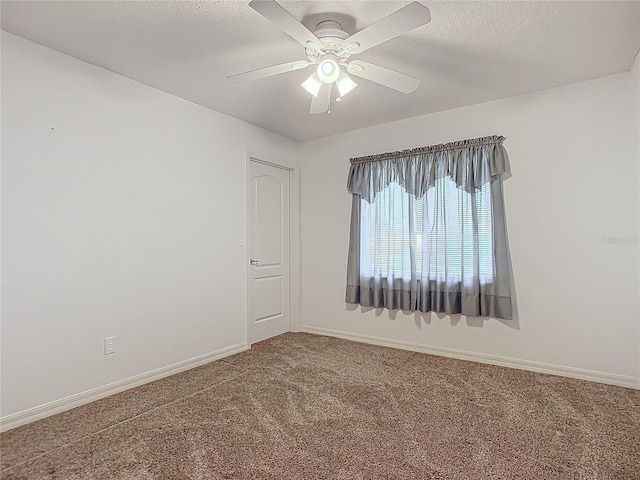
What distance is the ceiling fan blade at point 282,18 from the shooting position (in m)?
1.69

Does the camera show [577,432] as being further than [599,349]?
No

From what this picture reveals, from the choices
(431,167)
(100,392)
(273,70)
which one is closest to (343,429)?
(100,392)

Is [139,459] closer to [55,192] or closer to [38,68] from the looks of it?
[55,192]

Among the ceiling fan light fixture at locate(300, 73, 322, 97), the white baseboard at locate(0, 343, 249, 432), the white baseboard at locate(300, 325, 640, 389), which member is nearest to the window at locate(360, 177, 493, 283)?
the white baseboard at locate(300, 325, 640, 389)

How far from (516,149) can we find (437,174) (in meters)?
0.69

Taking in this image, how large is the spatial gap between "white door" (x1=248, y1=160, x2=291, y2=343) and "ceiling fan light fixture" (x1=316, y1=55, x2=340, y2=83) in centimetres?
201

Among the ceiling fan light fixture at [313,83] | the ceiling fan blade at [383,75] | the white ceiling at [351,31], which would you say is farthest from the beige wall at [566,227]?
the ceiling fan light fixture at [313,83]

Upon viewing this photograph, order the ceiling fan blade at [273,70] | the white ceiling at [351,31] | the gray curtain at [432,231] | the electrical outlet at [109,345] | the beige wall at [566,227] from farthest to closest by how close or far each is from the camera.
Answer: the gray curtain at [432,231]
the beige wall at [566,227]
the electrical outlet at [109,345]
the ceiling fan blade at [273,70]
the white ceiling at [351,31]

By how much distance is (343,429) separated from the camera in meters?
2.24

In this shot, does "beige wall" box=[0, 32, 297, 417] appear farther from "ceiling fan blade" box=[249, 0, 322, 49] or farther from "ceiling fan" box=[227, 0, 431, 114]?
"ceiling fan blade" box=[249, 0, 322, 49]

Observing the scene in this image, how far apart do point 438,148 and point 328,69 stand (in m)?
1.81

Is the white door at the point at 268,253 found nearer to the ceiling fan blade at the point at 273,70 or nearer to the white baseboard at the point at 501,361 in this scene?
the white baseboard at the point at 501,361

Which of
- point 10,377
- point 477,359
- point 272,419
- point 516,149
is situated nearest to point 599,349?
point 477,359

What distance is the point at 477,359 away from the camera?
137 inches
